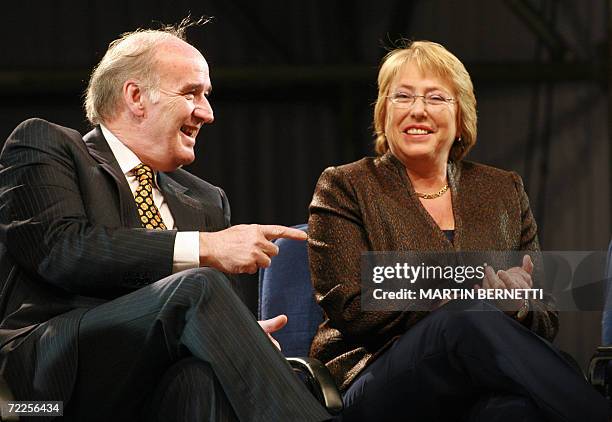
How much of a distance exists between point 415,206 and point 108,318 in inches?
38.5

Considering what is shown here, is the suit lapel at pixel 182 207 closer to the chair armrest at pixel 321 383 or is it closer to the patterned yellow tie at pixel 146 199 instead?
the patterned yellow tie at pixel 146 199

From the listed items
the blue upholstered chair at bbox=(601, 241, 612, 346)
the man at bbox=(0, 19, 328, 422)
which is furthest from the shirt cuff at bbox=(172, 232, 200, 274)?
the blue upholstered chair at bbox=(601, 241, 612, 346)

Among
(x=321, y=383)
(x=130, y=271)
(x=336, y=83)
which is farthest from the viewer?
(x=336, y=83)

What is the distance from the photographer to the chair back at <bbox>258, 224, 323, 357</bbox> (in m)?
2.61

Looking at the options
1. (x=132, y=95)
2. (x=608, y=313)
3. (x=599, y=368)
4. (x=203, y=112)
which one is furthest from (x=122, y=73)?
(x=608, y=313)

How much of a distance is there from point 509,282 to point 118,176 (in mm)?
884

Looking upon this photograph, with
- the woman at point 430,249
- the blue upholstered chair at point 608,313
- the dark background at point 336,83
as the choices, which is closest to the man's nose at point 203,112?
the woman at point 430,249

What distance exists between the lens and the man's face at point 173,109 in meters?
2.31

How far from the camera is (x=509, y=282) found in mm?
2293

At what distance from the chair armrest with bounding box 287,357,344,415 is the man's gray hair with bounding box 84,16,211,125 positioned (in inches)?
26.7

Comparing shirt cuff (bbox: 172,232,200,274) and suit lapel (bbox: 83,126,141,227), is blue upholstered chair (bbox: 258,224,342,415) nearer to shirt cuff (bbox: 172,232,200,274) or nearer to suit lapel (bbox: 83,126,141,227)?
suit lapel (bbox: 83,126,141,227)

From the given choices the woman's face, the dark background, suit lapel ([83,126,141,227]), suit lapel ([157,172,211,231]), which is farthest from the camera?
the dark background

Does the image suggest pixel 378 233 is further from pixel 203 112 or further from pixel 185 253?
pixel 185 253

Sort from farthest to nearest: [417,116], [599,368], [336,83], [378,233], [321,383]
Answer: [336,83]
[417,116]
[378,233]
[599,368]
[321,383]
